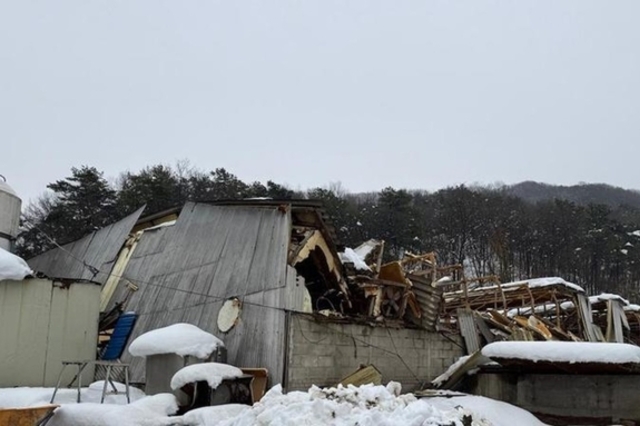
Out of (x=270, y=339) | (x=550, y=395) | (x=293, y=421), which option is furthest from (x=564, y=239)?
(x=293, y=421)

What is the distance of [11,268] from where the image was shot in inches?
460

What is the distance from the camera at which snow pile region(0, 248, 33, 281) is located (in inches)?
456

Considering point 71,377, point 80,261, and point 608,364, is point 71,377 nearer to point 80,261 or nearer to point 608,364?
point 80,261

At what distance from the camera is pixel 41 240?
30.2m

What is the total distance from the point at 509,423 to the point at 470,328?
590 cm

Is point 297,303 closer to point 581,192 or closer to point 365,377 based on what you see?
point 365,377

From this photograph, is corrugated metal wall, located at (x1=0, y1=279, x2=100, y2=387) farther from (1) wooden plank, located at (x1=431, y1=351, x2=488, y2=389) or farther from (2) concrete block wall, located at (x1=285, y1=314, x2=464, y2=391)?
(1) wooden plank, located at (x1=431, y1=351, x2=488, y2=389)

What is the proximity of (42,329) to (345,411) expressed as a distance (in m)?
7.50

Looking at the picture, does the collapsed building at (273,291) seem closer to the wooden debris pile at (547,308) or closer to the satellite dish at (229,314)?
the satellite dish at (229,314)

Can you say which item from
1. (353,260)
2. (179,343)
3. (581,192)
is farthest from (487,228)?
(179,343)

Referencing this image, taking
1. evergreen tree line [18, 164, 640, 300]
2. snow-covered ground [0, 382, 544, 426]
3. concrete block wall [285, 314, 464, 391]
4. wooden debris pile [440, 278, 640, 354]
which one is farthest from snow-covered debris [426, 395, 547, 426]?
evergreen tree line [18, 164, 640, 300]

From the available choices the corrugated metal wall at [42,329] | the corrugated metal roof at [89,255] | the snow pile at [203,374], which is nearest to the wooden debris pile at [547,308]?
the snow pile at [203,374]

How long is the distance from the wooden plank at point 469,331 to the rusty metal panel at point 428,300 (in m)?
0.78

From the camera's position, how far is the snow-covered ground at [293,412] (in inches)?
289
